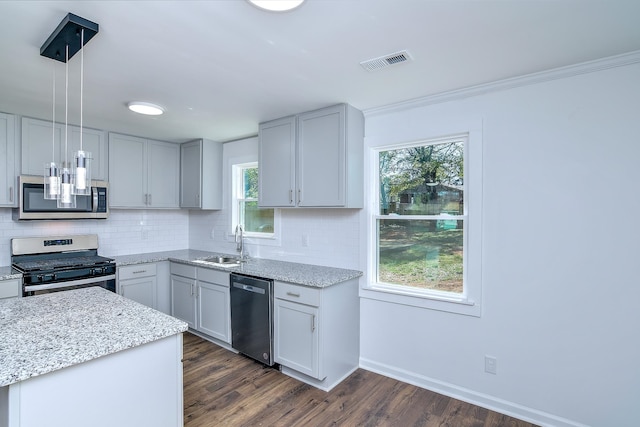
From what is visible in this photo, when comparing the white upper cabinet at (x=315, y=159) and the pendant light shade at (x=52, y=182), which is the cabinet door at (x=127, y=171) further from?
the pendant light shade at (x=52, y=182)

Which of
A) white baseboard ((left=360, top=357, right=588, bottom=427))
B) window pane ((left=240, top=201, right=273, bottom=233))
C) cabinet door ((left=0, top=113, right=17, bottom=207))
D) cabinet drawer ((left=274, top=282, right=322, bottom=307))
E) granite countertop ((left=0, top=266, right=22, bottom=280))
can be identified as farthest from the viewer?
window pane ((left=240, top=201, right=273, bottom=233))

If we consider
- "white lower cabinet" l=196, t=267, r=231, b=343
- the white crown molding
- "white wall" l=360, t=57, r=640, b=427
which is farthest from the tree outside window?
"white lower cabinet" l=196, t=267, r=231, b=343

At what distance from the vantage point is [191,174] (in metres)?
4.29

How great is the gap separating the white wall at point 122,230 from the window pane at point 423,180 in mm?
3144

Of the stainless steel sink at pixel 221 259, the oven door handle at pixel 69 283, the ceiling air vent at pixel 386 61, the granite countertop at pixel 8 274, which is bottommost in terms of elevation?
the oven door handle at pixel 69 283

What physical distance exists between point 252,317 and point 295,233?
0.99 metres

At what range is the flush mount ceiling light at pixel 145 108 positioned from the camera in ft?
9.12

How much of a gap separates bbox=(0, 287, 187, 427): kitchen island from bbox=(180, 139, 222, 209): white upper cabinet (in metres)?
2.43

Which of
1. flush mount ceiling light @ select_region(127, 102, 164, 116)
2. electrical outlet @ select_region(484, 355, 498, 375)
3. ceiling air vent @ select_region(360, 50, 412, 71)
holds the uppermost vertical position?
ceiling air vent @ select_region(360, 50, 412, 71)

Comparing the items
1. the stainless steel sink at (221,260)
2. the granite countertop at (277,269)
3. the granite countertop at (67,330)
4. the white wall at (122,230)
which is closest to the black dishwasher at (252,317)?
the granite countertop at (277,269)

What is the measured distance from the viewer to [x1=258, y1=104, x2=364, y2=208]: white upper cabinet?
285 cm

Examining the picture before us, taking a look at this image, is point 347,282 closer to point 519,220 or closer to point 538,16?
point 519,220

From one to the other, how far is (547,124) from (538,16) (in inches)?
34.6

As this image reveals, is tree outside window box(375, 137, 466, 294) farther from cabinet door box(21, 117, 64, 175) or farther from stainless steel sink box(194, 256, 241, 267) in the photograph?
cabinet door box(21, 117, 64, 175)
